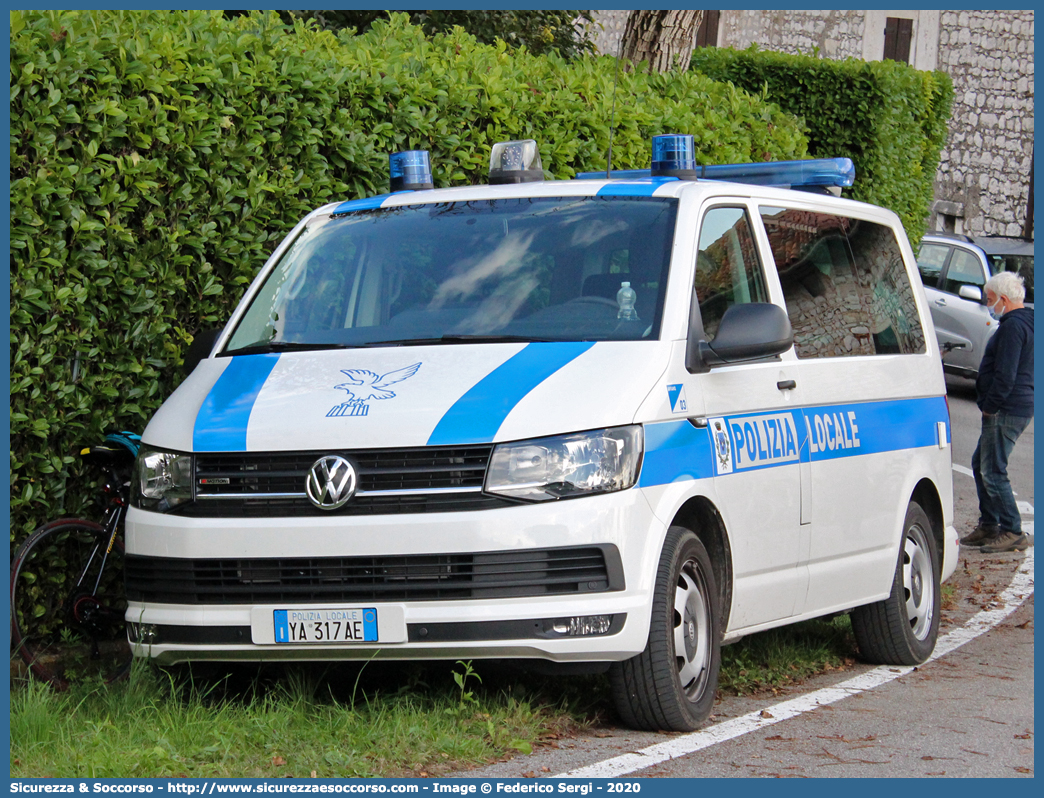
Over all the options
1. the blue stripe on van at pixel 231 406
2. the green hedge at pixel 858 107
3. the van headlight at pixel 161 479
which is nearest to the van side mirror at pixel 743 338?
the blue stripe on van at pixel 231 406

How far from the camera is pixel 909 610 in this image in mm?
7812

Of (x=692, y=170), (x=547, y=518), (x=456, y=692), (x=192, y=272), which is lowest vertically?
(x=456, y=692)

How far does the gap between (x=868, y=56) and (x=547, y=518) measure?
28.2m

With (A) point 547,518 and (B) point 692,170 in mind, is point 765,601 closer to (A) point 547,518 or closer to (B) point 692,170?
(A) point 547,518

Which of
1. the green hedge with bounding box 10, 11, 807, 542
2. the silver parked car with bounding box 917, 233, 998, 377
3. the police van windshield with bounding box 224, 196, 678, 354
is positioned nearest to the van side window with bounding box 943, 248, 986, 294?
the silver parked car with bounding box 917, 233, 998, 377

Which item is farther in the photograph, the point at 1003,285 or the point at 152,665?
the point at 1003,285

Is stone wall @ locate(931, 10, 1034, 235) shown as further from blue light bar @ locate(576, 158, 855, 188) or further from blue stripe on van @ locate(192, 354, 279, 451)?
blue stripe on van @ locate(192, 354, 279, 451)

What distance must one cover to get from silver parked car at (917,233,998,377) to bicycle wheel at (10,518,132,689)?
633 inches

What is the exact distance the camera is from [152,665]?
5.97 metres

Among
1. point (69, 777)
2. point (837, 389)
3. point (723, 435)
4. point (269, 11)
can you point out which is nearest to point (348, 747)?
point (69, 777)

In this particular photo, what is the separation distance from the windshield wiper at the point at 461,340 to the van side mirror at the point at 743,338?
58 cm

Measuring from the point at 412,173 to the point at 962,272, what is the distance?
15819 mm

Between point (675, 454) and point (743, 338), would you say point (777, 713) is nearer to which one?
point (675, 454)

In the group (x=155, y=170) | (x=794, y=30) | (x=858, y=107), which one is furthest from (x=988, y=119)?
(x=155, y=170)
